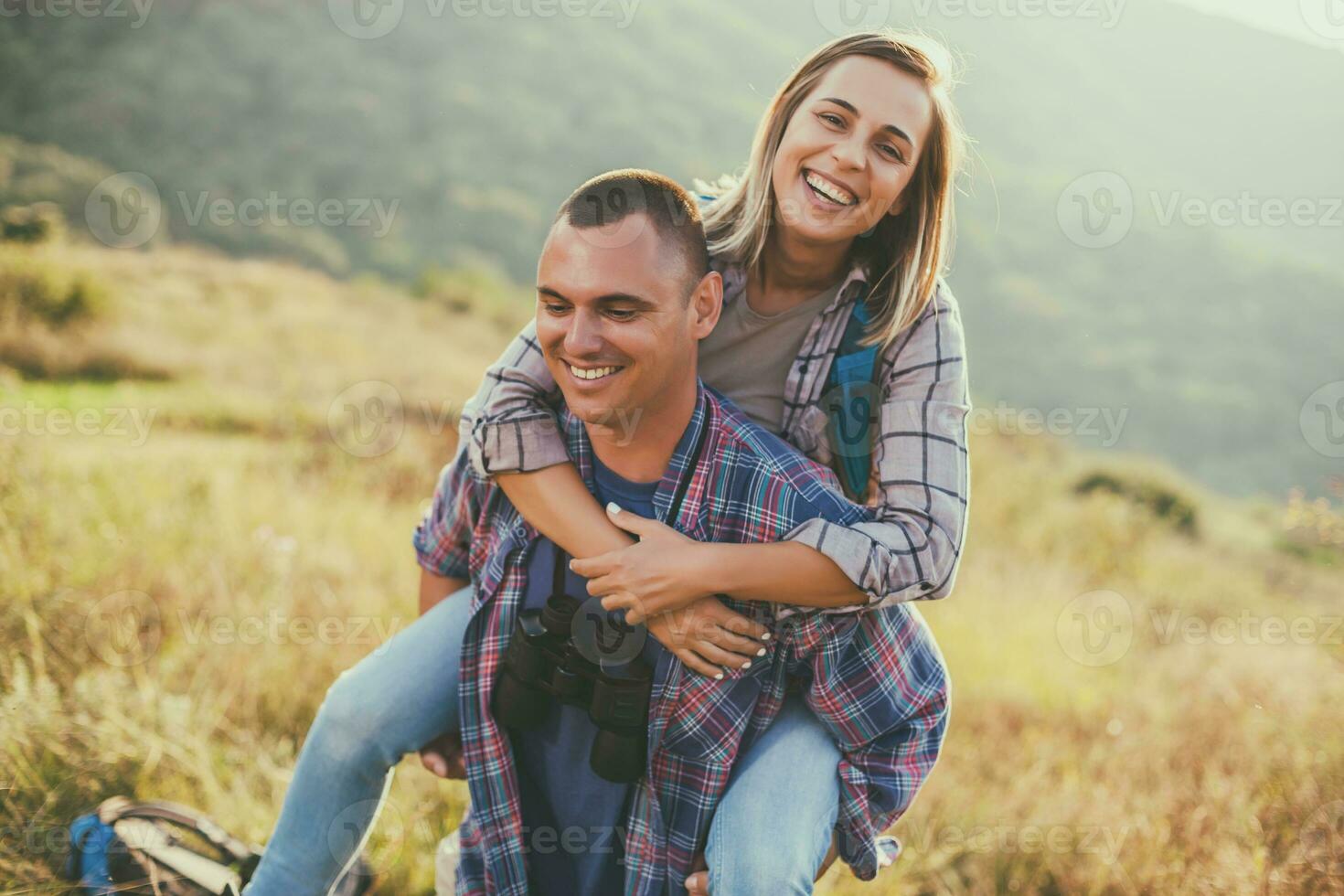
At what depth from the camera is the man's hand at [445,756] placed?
2566 mm

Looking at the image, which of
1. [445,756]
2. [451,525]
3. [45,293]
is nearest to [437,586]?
[451,525]

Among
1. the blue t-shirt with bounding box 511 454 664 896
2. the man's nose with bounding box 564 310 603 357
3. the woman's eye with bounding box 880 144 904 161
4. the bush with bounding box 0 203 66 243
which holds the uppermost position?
the bush with bounding box 0 203 66 243

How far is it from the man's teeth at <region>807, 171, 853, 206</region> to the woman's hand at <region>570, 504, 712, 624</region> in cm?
101

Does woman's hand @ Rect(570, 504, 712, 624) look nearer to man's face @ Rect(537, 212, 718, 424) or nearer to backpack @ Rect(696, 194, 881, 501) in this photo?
man's face @ Rect(537, 212, 718, 424)

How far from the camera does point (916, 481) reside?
93.6 inches

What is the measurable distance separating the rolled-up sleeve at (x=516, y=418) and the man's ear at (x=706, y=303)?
15.8 inches

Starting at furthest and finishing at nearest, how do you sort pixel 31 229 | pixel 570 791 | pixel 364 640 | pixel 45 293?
pixel 31 229
pixel 45 293
pixel 364 640
pixel 570 791

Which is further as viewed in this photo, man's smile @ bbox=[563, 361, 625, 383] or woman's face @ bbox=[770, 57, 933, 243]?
woman's face @ bbox=[770, 57, 933, 243]

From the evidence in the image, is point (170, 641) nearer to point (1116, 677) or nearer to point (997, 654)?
point (997, 654)

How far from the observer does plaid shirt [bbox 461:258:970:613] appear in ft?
7.36

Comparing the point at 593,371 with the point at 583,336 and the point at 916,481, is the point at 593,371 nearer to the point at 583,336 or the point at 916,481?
the point at 583,336

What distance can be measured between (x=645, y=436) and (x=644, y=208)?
0.55 metres

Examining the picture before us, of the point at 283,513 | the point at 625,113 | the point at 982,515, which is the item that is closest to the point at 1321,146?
the point at 625,113

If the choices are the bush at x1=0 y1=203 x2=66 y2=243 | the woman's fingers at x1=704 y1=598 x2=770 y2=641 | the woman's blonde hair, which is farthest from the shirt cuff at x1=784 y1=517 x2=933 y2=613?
the bush at x1=0 y1=203 x2=66 y2=243
